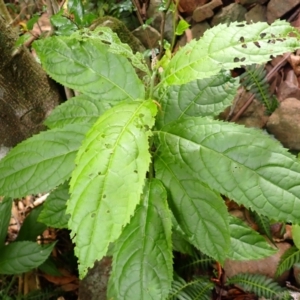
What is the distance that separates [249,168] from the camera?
92 centimetres

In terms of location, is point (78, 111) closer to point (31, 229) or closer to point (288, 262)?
point (31, 229)

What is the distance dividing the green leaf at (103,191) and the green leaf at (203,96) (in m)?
0.37

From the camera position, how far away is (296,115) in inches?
68.9

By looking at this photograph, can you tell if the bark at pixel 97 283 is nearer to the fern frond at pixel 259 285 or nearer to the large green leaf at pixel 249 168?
the fern frond at pixel 259 285

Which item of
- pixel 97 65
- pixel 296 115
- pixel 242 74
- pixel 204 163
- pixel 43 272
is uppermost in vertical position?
pixel 97 65

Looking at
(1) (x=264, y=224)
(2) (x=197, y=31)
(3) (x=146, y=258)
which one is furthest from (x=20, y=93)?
(1) (x=264, y=224)

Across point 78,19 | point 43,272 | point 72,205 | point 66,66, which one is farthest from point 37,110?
point 72,205

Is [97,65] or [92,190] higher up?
[97,65]

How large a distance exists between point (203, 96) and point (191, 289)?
31.8 inches

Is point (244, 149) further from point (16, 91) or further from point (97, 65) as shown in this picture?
point (16, 91)

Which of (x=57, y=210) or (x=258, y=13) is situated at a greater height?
(x=258, y=13)

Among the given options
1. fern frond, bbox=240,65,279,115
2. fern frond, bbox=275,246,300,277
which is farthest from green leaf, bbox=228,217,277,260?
fern frond, bbox=240,65,279,115

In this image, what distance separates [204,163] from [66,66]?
19.9 inches

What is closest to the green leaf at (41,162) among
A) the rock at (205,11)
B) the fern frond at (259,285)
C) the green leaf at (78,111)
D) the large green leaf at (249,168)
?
the green leaf at (78,111)
